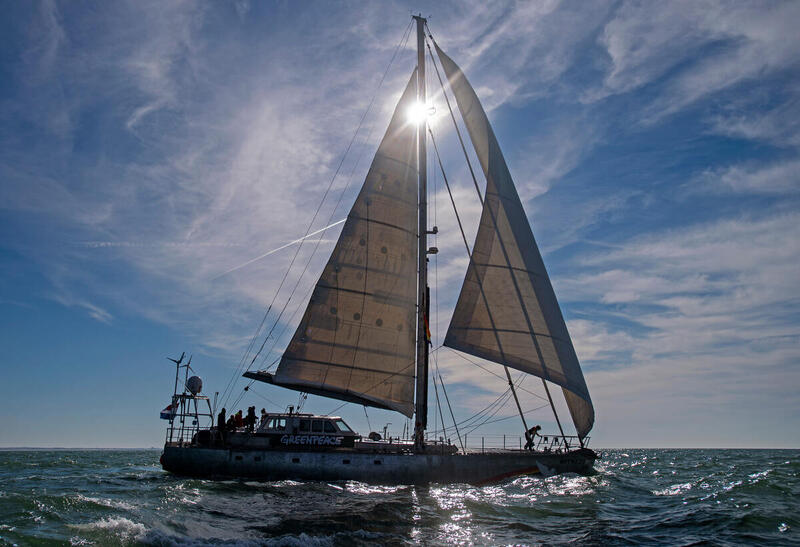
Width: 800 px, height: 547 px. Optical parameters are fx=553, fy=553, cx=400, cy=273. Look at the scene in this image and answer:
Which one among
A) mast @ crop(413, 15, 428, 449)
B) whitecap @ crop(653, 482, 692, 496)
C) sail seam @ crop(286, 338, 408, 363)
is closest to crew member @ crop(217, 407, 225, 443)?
sail seam @ crop(286, 338, 408, 363)

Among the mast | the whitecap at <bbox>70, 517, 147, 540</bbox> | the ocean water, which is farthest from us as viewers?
the mast

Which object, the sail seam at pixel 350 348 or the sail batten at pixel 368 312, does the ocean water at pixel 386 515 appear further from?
the sail seam at pixel 350 348

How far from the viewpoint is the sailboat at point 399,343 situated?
20562mm

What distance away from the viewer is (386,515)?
14.5m

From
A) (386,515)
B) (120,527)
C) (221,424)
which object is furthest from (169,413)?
(386,515)

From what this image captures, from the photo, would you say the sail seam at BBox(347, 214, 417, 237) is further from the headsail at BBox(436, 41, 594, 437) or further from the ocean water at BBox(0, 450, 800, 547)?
the ocean water at BBox(0, 450, 800, 547)

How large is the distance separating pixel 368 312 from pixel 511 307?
19.1 feet

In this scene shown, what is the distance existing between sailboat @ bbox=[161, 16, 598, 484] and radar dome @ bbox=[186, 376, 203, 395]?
0.06 meters

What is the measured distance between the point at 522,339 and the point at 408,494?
24.1ft

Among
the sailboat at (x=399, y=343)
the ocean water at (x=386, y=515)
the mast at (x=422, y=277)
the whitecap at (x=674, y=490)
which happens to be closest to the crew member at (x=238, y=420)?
the sailboat at (x=399, y=343)

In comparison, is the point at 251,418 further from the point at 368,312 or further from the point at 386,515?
the point at 386,515

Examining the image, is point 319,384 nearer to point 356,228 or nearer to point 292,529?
point 356,228

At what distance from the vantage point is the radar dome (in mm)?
23375

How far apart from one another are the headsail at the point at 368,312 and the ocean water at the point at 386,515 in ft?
13.7
